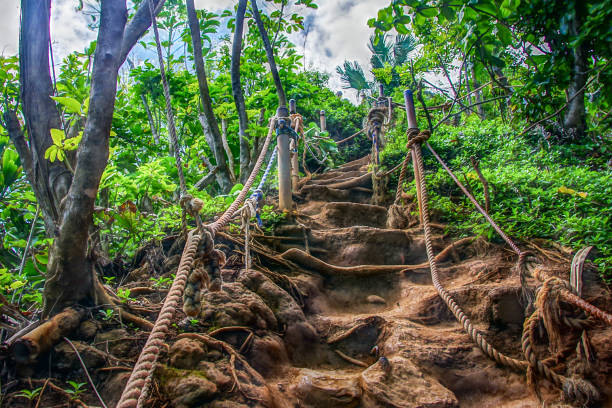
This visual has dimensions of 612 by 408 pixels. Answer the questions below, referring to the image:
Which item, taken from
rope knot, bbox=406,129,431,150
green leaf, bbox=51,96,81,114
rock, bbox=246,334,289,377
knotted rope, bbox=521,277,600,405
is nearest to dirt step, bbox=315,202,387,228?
rope knot, bbox=406,129,431,150

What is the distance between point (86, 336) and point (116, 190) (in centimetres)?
186

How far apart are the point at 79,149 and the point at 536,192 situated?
3532 millimetres

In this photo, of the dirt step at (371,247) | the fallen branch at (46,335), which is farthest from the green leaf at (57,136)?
the dirt step at (371,247)

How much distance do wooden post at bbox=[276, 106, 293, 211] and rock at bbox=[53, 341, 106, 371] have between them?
2.40 meters

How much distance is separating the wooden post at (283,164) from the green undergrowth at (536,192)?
167cm

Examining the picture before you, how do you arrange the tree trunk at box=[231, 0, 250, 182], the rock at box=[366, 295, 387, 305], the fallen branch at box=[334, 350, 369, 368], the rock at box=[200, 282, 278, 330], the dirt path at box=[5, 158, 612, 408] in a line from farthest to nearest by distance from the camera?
the tree trunk at box=[231, 0, 250, 182] < the rock at box=[366, 295, 387, 305] < the fallen branch at box=[334, 350, 369, 368] < the rock at box=[200, 282, 278, 330] < the dirt path at box=[5, 158, 612, 408]

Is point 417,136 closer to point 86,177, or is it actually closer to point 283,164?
point 283,164

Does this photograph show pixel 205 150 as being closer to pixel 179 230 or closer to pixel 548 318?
pixel 179 230

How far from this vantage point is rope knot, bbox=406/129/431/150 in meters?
2.81

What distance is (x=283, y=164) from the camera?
3850mm

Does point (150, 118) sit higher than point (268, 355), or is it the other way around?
point (150, 118)

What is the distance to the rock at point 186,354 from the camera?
1549 millimetres

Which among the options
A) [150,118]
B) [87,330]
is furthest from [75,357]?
[150,118]

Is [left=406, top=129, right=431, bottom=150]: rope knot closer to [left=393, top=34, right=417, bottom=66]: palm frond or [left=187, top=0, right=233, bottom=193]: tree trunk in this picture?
[left=187, top=0, right=233, bottom=193]: tree trunk
